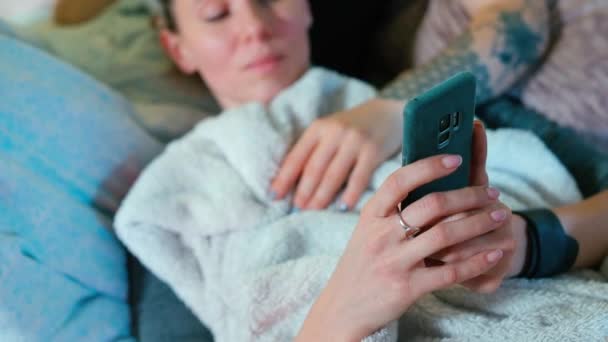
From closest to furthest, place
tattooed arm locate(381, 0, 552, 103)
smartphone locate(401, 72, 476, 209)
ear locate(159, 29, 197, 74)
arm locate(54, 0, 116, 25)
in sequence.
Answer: smartphone locate(401, 72, 476, 209), tattooed arm locate(381, 0, 552, 103), ear locate(159, 29, 197, 74), arm locate(54, 0, 116, 25)

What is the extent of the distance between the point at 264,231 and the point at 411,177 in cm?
31

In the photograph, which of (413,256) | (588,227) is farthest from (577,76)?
(413,256)

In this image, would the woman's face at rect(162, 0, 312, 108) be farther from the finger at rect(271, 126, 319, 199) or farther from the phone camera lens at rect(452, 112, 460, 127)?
the phone camera lens at rect(452, 112, 460, 127)

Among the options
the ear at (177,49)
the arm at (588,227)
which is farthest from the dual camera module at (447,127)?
the ear at (177,49)

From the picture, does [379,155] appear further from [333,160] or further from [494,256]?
[494,256]

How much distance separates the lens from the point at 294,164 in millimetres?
778

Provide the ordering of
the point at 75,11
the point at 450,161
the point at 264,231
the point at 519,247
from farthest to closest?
1. the point at 75,11
2. the point at 264,231
3. the point at 519,247
4. the point at 450,161

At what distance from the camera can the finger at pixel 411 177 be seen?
1.60 feet

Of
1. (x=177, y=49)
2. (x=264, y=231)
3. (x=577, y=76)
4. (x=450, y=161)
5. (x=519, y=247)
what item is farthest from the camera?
(x=177, y=49)

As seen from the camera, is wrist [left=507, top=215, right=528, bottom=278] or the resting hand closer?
wrist [left=507, top=215, right=528, bottom=278]

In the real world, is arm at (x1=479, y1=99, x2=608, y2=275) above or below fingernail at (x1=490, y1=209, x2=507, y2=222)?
below

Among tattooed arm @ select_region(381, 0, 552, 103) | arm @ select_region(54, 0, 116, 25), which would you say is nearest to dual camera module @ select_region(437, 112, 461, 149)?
tattooed arm @ select_region(381, 0, 552, 103)

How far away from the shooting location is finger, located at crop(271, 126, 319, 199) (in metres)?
0.78

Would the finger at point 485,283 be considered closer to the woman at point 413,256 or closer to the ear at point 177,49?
the woman at point 413,256
